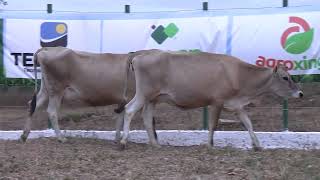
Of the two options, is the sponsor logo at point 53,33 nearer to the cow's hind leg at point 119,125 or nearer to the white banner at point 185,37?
the white banner at point 185,37

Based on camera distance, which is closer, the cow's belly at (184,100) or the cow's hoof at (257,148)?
the cow's hoof at (257,148)

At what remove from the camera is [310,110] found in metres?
12.9

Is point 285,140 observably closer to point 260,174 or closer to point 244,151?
point 244,151

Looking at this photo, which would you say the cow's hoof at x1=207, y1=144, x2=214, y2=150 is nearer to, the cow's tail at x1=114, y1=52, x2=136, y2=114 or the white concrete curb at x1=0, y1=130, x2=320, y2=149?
the white concrete curb at x1=0, y1=130, x2=320, y2=149

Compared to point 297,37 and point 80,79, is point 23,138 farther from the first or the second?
point 297,37

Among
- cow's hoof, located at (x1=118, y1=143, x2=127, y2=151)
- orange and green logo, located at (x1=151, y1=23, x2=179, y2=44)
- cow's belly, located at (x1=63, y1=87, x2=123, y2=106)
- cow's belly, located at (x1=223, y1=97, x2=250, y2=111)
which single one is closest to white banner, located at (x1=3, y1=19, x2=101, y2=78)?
orange and green logo, located at (x1=151, y1=23, x2=179, y2=44)

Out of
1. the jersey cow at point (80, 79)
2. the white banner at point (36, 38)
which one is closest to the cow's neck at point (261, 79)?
the jersey cow at point (80, 79)

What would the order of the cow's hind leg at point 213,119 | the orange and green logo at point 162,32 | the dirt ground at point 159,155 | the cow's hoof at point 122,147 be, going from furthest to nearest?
the orange and green logo at point 162,32 → the cow's hind leg at point 213,119 → the cow's hoof at point 122,147 → the dirt ground at point 159,155

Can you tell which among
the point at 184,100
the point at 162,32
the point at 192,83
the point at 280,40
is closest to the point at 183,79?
the point at 192,83

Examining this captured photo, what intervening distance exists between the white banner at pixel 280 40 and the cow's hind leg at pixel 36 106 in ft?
11.3

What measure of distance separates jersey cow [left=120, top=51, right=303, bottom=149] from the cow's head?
1.4 inches

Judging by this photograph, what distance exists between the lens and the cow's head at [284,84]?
11.3 m

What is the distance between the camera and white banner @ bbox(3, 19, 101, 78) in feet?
40.8

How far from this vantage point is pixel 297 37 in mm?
12031
